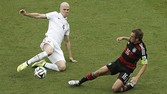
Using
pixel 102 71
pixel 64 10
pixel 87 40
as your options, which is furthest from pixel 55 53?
pixel 87 40

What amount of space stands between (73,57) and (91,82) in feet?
6.72

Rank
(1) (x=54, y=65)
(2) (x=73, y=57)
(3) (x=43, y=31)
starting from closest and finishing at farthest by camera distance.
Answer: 1. (1) (x=54, y=65)
2. (2) (x=73, y=57)
3. (3) (x=43, y=31)

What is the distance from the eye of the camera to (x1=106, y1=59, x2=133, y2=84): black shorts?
34.8 ft

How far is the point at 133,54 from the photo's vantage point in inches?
419

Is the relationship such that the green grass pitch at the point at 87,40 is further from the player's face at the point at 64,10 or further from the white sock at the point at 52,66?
the player's face at the point at 64,10

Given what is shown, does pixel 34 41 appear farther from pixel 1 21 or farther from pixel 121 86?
pixel 121 86

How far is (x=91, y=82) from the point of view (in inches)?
445

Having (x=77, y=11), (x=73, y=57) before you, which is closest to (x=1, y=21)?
(x=77, y=11)

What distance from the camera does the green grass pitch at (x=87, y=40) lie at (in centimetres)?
1104

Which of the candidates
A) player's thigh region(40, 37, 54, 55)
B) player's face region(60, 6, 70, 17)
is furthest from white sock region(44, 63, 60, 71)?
player's face region(60, 6, 70, 17)

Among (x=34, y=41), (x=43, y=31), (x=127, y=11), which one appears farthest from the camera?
(x=127, y=11)

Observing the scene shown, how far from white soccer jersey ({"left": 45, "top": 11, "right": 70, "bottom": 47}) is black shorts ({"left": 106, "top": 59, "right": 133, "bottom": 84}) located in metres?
2.20

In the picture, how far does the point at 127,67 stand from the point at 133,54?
0.38m

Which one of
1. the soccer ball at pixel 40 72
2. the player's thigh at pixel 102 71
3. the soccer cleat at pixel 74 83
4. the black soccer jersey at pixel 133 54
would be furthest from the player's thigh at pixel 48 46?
the black soccer jersey at pixel 133 54
